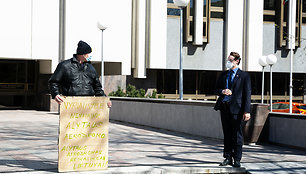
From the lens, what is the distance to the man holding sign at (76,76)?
21.6ft

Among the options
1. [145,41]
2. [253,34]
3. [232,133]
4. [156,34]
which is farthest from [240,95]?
[253,34]

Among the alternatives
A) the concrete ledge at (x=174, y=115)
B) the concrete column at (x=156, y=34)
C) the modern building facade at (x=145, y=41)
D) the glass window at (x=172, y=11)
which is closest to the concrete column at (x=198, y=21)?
the modern building facade at (x=145, y=41)

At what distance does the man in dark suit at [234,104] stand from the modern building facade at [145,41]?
16.1 meters

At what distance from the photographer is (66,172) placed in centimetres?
643

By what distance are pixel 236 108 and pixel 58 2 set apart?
1829 cm

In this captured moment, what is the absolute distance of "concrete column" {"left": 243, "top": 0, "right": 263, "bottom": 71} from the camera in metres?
29.1

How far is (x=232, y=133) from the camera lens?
288 inches

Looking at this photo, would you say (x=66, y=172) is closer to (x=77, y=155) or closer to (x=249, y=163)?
(x=77, y=155)

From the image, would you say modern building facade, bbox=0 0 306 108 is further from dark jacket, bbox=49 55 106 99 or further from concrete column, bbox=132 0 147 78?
dark jacket, bbox=49 55 106 99

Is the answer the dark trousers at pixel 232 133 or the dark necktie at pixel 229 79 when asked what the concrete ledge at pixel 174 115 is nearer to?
the dark trousers at pixel 232 133

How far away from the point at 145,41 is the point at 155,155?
63.0 ft

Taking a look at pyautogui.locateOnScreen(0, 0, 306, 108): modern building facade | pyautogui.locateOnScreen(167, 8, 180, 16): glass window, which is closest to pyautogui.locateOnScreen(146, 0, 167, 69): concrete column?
pyautogui.locateOnScreen(0, 0, 306, 108): modern building facade

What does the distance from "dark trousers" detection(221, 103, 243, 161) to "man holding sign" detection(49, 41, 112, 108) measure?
6.42ft

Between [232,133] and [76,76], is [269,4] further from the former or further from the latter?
[76,76]
